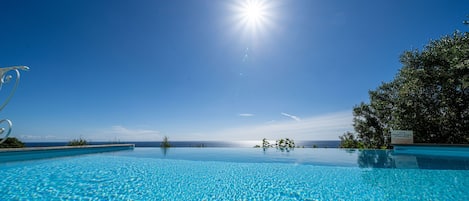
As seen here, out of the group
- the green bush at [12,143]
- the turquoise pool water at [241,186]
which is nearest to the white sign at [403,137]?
the turquoise pool water at [241,186]

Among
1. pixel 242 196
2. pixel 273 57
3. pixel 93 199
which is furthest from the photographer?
pixel 273 57

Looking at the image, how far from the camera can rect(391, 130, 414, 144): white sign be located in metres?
11.2

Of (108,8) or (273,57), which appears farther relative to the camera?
(273,57)

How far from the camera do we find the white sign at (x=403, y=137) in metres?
11.2

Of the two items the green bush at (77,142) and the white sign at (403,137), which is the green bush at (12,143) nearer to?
the green bush at (77,142)

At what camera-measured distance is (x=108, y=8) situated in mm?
9109

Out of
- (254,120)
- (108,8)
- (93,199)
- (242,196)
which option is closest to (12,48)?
(108,8)

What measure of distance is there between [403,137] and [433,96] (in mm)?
3261

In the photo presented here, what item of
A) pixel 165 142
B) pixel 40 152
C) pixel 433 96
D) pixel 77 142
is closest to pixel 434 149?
pixel 433 96

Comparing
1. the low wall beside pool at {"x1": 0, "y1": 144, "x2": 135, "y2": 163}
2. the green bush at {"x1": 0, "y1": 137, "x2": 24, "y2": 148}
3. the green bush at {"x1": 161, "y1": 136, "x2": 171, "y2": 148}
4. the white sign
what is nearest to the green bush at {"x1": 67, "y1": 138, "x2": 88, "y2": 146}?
the low wall beside pool at {"x1": 0, "y1": 144, "x2": 135, "y2": 163}

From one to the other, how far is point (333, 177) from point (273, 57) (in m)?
8.69

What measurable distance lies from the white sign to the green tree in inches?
45.4

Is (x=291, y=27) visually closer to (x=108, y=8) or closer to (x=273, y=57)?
(x=273, y=57)

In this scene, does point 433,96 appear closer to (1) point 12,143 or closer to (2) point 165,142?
(2) point 165,142
